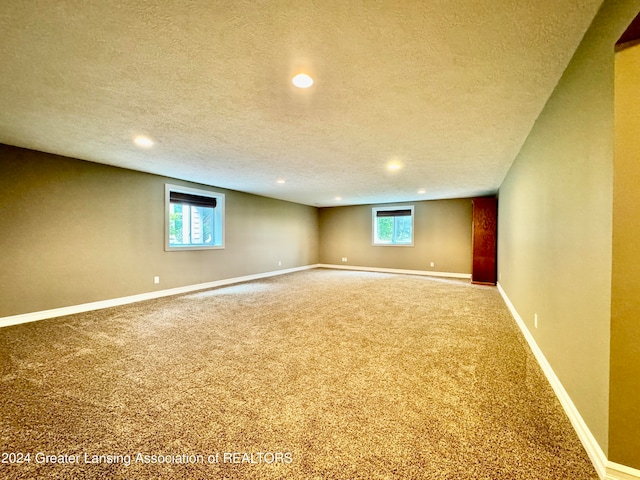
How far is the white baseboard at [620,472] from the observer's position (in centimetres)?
110

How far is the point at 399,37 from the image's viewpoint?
1.45m

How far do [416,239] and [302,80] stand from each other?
21.8 ft

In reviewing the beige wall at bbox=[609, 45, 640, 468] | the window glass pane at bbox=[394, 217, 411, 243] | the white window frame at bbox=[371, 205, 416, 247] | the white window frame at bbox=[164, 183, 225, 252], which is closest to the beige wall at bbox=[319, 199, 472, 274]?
the white window frame at bbox=[371, 205, 416, 247]

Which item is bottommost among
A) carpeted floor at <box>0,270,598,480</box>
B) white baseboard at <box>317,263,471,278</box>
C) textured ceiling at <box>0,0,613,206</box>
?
carpeted floor at <box>0,270,598,480</box>

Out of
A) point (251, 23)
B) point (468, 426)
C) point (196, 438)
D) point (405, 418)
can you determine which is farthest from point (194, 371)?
point (251, 23)

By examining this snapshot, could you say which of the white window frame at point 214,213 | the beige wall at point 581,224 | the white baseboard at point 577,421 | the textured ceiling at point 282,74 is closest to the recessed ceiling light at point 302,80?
the textured ceiling at point 282,74

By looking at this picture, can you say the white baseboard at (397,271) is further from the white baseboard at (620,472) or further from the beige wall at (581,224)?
the white baseboard at (620,472)

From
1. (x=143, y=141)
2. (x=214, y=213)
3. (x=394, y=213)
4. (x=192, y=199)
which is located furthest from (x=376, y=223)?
(x=143, y=141)

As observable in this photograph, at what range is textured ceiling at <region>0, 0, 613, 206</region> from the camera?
131 cm

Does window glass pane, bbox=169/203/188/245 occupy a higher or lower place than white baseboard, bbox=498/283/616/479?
higher

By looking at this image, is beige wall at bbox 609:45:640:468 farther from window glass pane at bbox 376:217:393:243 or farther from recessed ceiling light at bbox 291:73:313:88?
window glass pane at bbox 376:217:393:243

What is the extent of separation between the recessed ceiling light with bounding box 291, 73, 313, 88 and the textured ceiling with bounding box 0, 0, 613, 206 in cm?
5

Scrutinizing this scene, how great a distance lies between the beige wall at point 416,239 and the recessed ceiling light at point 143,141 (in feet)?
21.2

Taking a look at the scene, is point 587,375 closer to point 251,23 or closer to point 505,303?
point 251,23
